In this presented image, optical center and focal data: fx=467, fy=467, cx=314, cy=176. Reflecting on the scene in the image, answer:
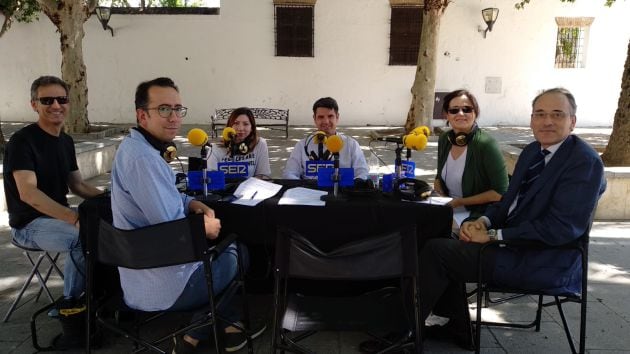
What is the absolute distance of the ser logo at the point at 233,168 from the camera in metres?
3.58

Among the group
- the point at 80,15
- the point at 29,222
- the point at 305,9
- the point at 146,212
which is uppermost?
the point at 305,9

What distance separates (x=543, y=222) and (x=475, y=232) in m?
0.34

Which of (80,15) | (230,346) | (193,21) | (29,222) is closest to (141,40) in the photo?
(193,21)

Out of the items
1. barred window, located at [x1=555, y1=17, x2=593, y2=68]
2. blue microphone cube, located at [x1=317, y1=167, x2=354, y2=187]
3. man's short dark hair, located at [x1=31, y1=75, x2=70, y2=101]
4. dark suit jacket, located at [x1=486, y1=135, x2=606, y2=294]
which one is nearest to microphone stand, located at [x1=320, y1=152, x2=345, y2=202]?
blue microphone cube, located at [x1=317, y1=167, x2=354, y2=187]

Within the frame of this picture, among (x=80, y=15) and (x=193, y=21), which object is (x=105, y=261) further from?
(x=193, y=21)

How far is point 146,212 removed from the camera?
209 cm

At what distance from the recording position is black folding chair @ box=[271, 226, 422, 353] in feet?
6.11

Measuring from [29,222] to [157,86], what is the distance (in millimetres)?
1334

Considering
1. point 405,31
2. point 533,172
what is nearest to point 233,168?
point 533,172

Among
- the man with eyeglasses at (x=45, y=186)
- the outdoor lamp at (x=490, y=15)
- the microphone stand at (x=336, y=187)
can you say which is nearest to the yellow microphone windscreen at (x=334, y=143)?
the microphone stand at (x=336, y=187)

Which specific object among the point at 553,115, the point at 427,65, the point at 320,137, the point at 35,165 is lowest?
the point at 35,165

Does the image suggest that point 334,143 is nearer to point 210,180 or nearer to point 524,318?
point 210,180

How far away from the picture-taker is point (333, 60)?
13.3 m

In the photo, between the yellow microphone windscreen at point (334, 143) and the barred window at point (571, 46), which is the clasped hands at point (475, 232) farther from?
the barred window at point (571, 46)
